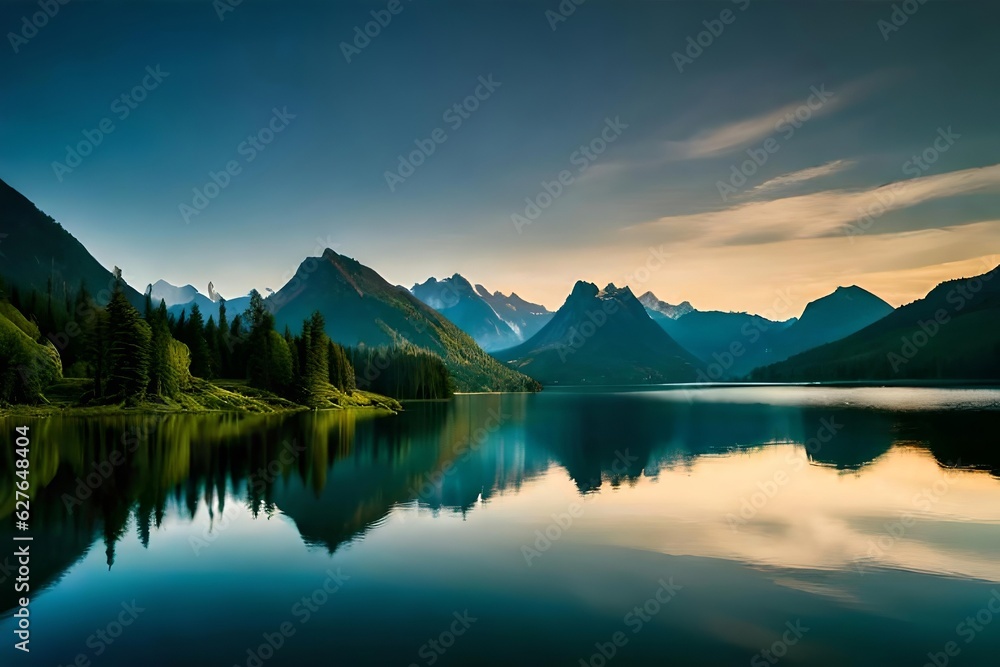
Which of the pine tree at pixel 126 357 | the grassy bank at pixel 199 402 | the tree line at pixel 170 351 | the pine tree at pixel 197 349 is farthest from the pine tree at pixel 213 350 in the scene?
the pine tree at pixel 126 357

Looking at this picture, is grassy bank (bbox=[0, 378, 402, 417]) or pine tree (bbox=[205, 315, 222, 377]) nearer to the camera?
grassy bank (bbox=[0, 378, 402, 417])

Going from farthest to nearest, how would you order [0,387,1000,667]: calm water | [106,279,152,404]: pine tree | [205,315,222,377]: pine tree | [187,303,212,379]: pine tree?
[205,315,222,377]: pine tree → [187,303,212,379]: pine tree → [106,279,152,404]: pine tree → [0,387,1000,667]: calm water

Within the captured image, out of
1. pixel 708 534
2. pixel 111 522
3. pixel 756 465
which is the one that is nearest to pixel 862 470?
pixel 756 465

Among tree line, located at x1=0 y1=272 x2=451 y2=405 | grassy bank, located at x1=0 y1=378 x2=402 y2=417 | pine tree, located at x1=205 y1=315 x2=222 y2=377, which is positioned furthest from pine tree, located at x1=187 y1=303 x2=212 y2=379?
grassy bank, located at x1=0 y1=378 x2=402 y2=417

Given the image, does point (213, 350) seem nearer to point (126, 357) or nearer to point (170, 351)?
point (170, 351)

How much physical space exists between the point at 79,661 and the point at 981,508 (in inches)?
1823

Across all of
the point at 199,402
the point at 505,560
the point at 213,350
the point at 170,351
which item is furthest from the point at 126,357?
the point at 505,560

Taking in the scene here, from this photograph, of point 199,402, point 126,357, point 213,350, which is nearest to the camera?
point 126,357

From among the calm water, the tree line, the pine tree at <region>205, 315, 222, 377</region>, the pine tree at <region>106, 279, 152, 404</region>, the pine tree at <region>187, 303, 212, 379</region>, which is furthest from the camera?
the pine tree at <region>205, 315, 222, 377</region>

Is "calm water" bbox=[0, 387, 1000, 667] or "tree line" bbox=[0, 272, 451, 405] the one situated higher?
"tree line" bbox=[0, 272, 451, 405]

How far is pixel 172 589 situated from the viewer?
22688 mm

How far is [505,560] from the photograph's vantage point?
27.2 m

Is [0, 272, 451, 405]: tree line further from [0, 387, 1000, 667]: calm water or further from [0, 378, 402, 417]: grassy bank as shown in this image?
[0, 387, 1000, 667]: calm water

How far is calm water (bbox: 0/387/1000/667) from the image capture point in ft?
59.3
